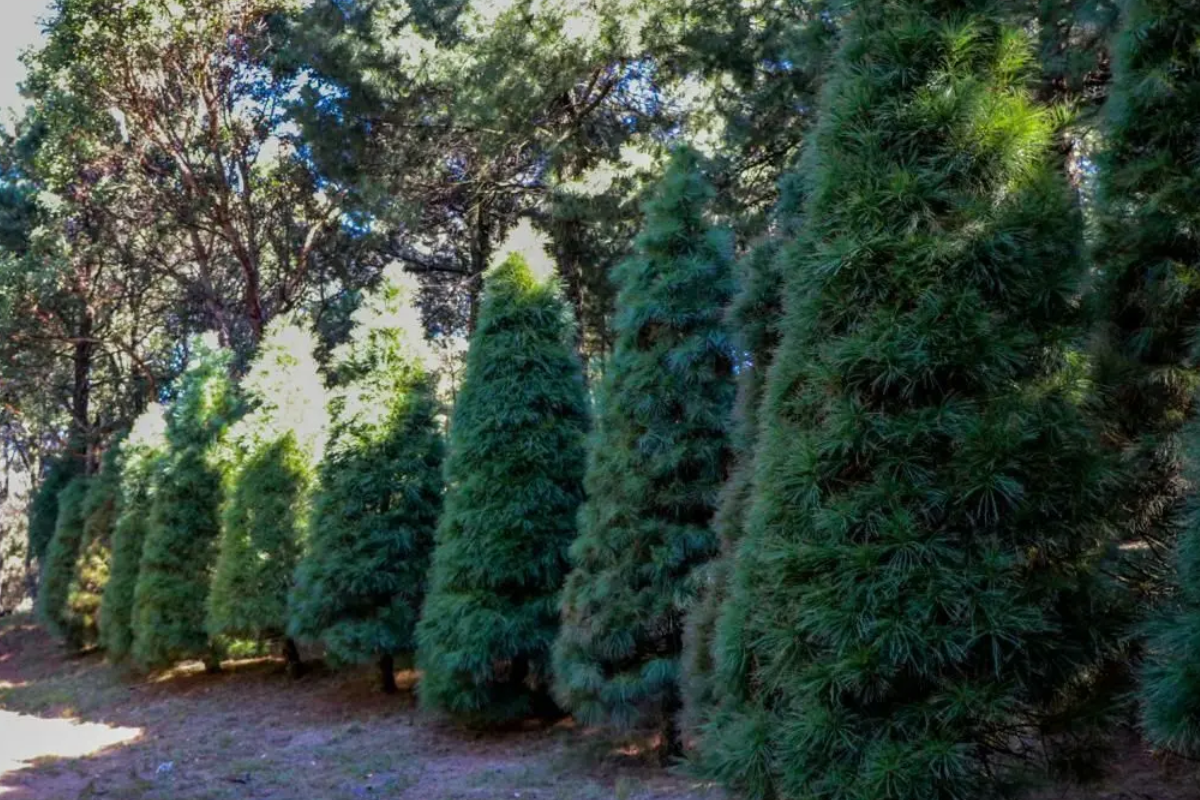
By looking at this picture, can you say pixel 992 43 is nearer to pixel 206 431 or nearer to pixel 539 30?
pixel 539 30

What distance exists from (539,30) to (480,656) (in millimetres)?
5842

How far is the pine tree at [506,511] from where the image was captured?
7594 millimetres

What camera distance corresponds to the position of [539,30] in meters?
9.74

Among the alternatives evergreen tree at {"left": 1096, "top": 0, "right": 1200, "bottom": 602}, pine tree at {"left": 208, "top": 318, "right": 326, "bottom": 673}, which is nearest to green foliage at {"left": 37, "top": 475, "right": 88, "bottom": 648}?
pine tree at {"left": 208, "top": 318, "right": 326, "bottom": 673}

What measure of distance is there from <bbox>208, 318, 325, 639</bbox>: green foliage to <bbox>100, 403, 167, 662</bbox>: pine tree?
2.12 meters

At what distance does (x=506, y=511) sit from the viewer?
7.70 m

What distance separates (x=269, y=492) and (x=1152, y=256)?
931cm

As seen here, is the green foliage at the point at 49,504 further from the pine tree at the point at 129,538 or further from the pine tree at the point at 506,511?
the pine tree at the point at 506,511

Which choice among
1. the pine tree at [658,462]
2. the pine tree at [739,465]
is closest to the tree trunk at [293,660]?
the pine tree at [658,462]

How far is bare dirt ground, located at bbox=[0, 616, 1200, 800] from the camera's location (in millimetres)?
5977

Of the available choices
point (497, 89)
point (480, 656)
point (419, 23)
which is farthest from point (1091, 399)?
point (419, 23)

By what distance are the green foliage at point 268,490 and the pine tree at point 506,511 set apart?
3.10 m

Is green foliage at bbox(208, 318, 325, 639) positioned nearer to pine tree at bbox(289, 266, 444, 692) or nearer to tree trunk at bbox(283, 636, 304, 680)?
tree trunk at bbox(283, 636, 304, 680)

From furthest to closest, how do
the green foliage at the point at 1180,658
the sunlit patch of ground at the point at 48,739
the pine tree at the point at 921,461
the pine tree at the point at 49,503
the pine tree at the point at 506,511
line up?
the pine tree at the point at 49,503, the sunlit patch of ground at the point at 48,739, the pine tree at the point at 506,511, the pine tree at the point at 921,461, the green foliage at the point at 1180,658
